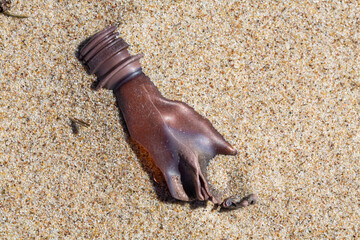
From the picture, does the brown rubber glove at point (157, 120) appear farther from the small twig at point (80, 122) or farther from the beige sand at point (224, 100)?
the small twig at point (80, 122)

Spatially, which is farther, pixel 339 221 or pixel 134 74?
pixel 339 221

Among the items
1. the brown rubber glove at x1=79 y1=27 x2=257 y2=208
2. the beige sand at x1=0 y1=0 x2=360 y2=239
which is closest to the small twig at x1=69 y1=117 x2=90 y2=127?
the beige sand at x1=0 y1=0 x2=360 y2=239

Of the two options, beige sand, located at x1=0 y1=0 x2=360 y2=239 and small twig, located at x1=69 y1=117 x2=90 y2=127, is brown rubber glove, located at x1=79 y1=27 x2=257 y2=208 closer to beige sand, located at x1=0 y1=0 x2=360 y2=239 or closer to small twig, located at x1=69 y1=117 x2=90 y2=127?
beige sand, located at x1=0 y1=0 x2=360 y2=239

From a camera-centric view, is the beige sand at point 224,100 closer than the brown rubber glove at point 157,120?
No

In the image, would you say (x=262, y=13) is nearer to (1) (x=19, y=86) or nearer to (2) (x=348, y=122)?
(2) (x=348, y=122)

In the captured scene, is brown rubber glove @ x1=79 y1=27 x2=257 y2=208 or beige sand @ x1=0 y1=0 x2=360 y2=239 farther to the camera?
beige sand @ x1=0 y1=0 x2=360 y2=239

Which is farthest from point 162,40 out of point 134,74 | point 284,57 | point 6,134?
point 6,134

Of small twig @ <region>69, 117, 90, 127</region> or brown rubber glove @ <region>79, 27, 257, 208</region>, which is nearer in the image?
brown rubber glove @ <region>79, 27, 257, 208</region>

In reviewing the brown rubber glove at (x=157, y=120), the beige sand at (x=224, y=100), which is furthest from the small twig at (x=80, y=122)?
the brown rubber glove at (x=157, y=120)
